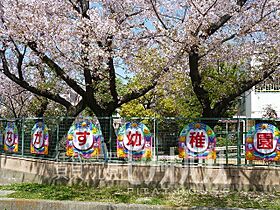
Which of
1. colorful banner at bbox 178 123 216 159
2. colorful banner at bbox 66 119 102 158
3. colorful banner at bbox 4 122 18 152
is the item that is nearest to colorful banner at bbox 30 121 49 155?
colorful banner at bbox 66 119 102 158

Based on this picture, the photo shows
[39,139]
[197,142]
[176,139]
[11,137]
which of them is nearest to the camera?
[197,142]

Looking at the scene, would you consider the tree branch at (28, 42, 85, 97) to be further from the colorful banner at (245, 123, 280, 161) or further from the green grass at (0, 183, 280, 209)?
the colorful banner at (245, 123, 280, 161)

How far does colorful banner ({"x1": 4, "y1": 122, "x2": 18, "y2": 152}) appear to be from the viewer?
538 inches

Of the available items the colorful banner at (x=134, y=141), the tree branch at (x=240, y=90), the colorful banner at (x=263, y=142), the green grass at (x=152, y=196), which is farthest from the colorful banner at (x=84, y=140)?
the colorful banner at (x=263, y=142)

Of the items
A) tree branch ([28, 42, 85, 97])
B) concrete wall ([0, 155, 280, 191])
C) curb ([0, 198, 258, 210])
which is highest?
tree branch ([28, 42, 85, 97])

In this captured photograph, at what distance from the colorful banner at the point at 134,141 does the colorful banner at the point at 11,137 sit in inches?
184

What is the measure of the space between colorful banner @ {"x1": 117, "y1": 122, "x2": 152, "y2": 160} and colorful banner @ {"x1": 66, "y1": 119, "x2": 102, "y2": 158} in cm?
70

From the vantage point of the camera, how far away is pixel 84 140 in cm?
1128

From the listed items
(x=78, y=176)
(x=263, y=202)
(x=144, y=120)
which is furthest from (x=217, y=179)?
(x=78, y=176)

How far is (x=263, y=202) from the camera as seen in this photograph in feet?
28.8

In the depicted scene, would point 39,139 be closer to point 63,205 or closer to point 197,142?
point 63,205

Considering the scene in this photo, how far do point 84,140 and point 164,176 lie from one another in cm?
268

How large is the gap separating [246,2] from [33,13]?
6.54m

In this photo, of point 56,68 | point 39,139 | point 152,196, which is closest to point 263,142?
point 152,196
